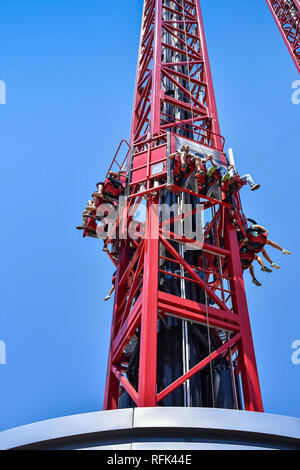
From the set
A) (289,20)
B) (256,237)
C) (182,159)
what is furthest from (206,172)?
(289,20)

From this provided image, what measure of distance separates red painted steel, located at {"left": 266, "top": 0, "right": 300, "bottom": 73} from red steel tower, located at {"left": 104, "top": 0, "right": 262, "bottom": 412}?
25.9m

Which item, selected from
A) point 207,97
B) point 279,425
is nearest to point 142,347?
point 279,425

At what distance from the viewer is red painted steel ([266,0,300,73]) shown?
4353cm

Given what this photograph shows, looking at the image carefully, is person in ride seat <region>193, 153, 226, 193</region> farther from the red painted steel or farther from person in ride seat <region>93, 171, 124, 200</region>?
the red painted steel

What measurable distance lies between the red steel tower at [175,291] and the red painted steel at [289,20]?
2588 centimetres

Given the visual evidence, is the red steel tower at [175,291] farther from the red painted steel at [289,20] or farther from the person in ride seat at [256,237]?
the red painted steel at [289,20]

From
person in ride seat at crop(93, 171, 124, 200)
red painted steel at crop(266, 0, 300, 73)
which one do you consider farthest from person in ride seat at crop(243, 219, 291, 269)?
red painted steel at crop(266, 0, 300, 73)

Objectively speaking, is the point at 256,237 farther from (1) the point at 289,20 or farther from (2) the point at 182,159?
(1) the point at 289,20

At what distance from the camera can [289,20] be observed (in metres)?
46.7

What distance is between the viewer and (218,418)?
381 inches

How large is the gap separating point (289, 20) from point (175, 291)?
129 feet

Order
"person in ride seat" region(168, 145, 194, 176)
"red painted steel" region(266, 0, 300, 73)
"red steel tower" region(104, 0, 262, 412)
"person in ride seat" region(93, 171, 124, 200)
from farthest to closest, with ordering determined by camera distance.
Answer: "red painted steel" region(266, 0, 300, 73) < "person in ride seat" region(93, 171, 124, 200) < "person in ride seat" region(168, 145, 194, 176) < "red steel tower" region(104, 0, 262, 412)
